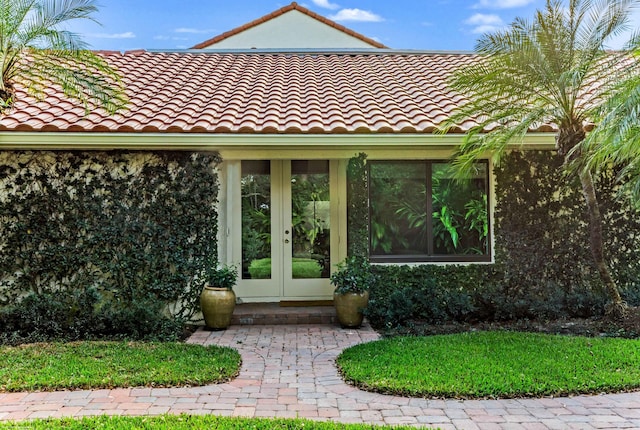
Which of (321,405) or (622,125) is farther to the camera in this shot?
(622,125)

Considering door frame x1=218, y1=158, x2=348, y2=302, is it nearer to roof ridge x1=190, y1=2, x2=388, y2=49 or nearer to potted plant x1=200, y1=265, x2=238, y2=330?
potted plant x1=200, y1=265, x2=238, y2=330

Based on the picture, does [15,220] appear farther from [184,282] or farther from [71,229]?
[184,282]

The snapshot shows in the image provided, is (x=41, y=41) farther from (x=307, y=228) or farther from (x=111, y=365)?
(x=307, y=228)

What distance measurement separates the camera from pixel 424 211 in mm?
8305

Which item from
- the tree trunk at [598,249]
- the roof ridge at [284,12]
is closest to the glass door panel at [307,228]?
the tree trunk at [598,249]

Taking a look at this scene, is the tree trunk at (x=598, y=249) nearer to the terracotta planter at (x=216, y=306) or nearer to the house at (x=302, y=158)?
the house at (x=302, y=158)

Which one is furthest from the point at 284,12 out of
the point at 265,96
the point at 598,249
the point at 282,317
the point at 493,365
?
the point at 493,365

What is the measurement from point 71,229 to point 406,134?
18.4ft

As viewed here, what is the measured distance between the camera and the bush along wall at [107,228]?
734 centimetres

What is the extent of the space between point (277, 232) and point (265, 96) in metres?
2.85

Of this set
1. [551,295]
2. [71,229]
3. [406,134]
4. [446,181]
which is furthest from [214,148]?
[551,295]

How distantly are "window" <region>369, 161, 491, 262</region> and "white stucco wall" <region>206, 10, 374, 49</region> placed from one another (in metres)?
9.05

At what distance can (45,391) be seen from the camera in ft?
15.5

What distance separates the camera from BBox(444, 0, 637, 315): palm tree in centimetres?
661
